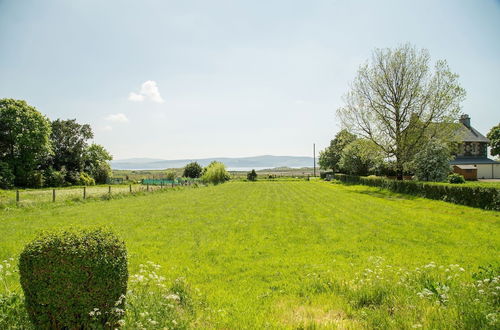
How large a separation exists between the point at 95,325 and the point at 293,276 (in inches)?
183

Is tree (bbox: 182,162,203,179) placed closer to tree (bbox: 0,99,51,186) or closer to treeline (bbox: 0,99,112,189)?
treeline (bbox: 0,99,112,189)

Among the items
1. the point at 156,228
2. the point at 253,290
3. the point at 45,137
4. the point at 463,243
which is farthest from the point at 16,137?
the point at 463,243

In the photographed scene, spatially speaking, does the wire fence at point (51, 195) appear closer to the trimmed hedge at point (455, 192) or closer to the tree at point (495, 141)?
the trimmed hedge at point (455, 192)

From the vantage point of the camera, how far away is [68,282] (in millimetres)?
3738

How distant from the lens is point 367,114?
1449 inches

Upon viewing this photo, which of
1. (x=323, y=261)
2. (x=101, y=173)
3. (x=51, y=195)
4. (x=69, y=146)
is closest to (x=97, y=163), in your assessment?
(x=101, y=173)

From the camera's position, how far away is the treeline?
1832 inches

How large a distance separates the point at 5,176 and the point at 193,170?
3995cm

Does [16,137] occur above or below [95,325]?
above

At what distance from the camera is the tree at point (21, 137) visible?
46531 mm

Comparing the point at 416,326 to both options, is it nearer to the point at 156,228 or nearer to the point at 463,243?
the point at 463,243

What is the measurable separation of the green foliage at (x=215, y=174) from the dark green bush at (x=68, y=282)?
57039mm

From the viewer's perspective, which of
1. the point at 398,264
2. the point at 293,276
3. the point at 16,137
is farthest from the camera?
the point at 16,137

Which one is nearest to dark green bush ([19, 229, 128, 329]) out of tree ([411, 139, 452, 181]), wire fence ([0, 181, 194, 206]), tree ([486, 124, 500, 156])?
wire fence ([0, 181, 194, 206])
